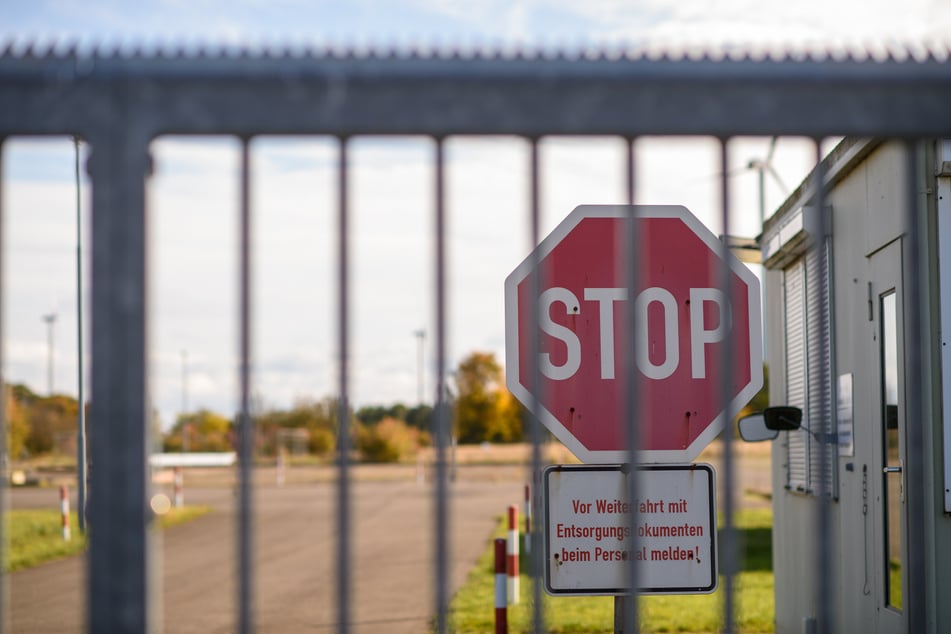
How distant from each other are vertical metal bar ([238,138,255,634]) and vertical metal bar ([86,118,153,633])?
6.6 inches

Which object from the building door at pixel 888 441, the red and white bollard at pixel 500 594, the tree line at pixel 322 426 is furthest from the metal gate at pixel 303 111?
the tree line at pixel 322 426

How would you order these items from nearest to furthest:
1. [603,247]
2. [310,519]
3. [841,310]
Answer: [603,247] < [841,310] < [310,519]

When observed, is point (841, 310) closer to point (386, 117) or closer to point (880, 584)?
point (880, 584)

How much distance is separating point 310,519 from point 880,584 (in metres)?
15.0

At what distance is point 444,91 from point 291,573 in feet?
35.4

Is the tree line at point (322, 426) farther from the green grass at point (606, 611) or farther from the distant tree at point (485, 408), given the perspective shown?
the green grass at point (606, 611)

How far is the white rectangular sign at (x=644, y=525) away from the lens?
11.6 ft

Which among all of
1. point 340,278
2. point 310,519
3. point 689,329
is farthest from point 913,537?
point 310,519

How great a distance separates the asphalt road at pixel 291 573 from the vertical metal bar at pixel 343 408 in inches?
55.0

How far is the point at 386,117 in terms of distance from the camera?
214 cm

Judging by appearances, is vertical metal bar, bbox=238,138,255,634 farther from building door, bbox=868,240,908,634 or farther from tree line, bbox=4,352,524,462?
tree line, bbox=4,352,524,462

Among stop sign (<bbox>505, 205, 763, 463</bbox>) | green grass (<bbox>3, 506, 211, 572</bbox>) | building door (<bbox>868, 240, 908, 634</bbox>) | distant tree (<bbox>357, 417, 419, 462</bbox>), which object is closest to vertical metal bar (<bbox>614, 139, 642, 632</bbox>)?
stop sign (<bbox>505, 205, 763, 463</bbox>)

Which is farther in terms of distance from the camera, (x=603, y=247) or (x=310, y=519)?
(x=310, y=519)

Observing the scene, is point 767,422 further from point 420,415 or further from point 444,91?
point 444,91
